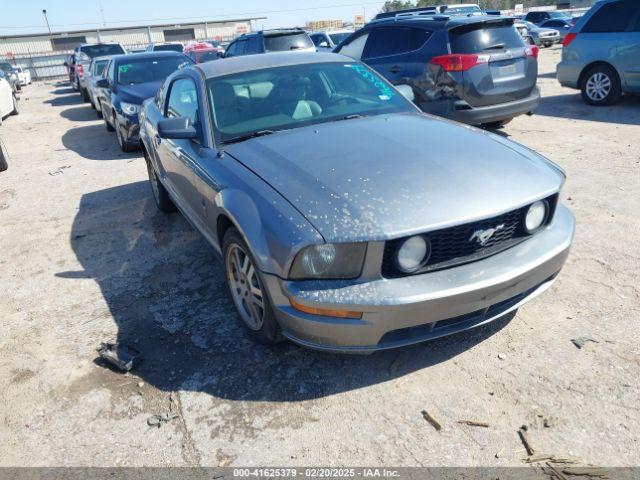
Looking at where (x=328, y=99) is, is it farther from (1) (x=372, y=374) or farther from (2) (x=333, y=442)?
(2) (x=333, y=442)

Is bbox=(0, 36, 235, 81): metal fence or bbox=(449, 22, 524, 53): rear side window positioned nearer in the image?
bbox=(449, 22, 524, 53): rear side window

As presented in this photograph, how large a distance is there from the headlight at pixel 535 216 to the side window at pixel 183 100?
230 cm

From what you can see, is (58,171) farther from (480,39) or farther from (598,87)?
(598,87)

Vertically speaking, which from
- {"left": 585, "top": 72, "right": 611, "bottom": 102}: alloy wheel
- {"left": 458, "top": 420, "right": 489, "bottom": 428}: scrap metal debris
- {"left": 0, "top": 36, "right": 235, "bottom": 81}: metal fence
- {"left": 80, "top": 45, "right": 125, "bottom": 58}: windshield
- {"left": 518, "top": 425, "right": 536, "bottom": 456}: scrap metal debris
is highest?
{"left": 80, "top": 45, "right": 125, "bottom": 58}: windshield

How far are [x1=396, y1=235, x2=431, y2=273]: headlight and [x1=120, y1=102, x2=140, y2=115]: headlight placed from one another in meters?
6.84

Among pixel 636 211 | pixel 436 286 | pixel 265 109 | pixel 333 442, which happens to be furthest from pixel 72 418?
pixel 636 211

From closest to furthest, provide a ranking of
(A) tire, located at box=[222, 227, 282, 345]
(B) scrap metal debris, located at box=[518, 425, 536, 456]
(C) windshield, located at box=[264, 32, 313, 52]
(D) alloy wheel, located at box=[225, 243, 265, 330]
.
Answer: (B) scrap metal debris, located at box=[518, 425, 536, 456]
(A) tire, located at box=[222, 227, 282, 345]
(D) alloy wheel, located at box=[225, 243, 265, 330]
(C) windshield, located at box=[264, 32, 313, 52]

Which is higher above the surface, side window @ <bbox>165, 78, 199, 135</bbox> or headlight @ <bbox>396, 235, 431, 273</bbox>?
side window @ <bbox>165, 78, 199, 135</bbox>

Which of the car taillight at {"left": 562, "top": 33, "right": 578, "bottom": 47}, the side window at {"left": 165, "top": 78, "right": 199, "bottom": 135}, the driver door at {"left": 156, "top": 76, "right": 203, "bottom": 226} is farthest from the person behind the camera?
the car taillight at {"left": 562, "top": 33, "right": 578, "bottom": 47}

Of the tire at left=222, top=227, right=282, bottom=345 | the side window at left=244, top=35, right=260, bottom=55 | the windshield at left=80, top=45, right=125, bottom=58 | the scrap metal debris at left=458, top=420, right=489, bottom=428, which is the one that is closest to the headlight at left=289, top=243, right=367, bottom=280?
the tire at left=222, top=227, right=282, bottom=345

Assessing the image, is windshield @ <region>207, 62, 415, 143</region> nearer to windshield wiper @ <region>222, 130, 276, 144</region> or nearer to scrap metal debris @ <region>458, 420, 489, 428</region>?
windshield wiper @ <region>222, 130, 276, 144</region>

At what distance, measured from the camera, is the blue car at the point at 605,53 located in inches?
316

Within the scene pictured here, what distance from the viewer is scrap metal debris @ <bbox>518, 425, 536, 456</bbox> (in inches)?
86.8

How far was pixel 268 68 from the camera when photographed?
3.80 meters
